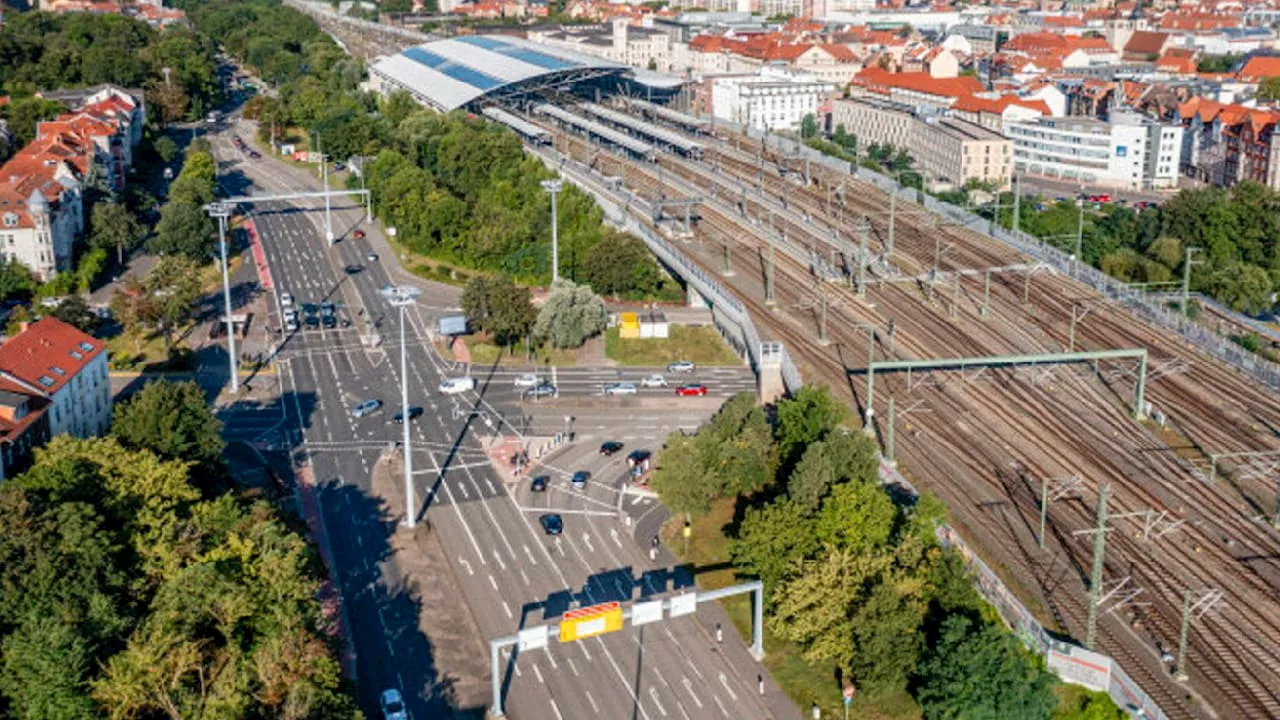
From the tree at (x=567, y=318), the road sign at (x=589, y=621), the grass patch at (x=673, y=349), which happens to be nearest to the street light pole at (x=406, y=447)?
the road sign at (x=589, y=621)

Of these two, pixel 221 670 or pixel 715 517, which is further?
pixel 715 517

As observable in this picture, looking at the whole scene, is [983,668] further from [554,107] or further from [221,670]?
[554,107]

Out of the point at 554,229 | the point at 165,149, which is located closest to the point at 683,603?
the point at 554,229

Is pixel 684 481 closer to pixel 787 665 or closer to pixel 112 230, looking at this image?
pixel 787 665

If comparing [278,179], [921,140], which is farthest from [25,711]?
[921,140]

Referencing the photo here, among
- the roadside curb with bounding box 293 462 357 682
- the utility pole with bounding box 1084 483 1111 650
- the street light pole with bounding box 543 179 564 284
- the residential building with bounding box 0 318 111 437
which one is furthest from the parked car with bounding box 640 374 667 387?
the utility pole with bounding box 1084 483 1111 650

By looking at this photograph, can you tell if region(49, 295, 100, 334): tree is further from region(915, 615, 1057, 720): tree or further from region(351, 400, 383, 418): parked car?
region(915, 615, 1057, 720): tree
